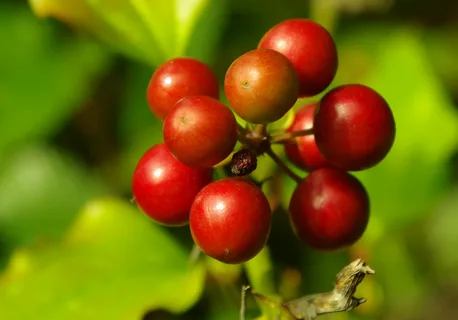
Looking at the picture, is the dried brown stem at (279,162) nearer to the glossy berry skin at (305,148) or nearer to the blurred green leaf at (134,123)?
the glossy berry skin at (305,148)

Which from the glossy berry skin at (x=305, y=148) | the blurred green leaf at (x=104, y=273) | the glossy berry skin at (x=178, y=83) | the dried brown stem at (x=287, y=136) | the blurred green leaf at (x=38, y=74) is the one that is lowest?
the blurred green leaf at (x=104, y=273)

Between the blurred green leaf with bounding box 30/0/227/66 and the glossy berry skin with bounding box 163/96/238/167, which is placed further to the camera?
the blurred green leaf with bounding box 30/0/227/66

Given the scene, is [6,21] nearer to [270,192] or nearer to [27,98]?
[27,98]

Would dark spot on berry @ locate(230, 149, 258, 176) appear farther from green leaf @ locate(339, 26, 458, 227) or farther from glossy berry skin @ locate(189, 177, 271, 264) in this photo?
green leaf @ locate(339, 26, 458, 227)

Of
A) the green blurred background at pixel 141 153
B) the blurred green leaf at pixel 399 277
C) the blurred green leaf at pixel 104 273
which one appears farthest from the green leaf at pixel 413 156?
the blurred green leaf at pixel 104 273

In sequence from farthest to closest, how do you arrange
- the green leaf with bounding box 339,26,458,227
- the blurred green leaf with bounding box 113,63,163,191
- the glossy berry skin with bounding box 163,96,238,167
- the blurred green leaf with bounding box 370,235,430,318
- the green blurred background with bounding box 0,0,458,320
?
the blurred green leaf with bounding box 370,235,430,318 < the blurred green leaf with bounding box 113,63,163,191 < the green leaf with bounding box 339,26,458,227 < the green blurred background with bounding box 0,0,458,320 < the glossy berry skin with bounding box 163,96,238,167

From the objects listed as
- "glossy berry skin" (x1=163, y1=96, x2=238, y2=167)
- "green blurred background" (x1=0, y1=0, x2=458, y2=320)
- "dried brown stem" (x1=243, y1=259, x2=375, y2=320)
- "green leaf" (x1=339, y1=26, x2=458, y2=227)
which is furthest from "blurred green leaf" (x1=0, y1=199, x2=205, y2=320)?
"green leaf" (x1=339, y1=26, x2=458, y2=227)
